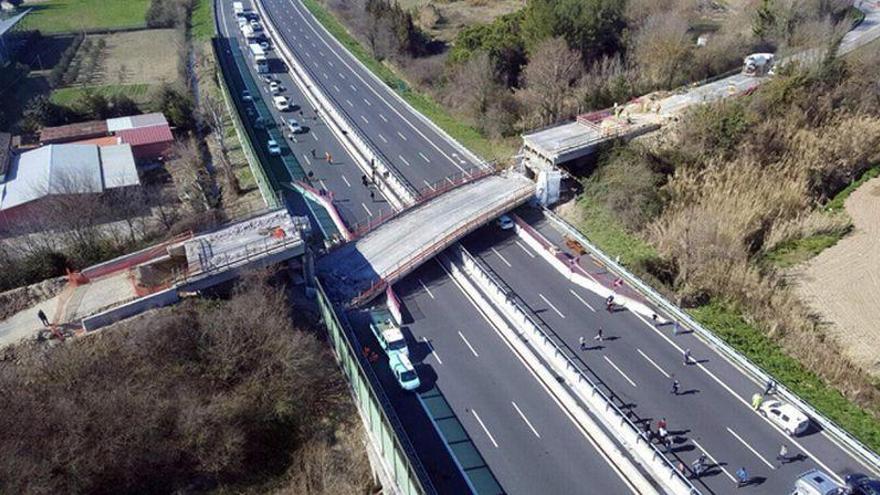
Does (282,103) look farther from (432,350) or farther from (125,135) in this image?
(432,350)

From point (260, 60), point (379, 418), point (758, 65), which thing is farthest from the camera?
point (260, 60)

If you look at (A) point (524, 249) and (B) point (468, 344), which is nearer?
(B) point (468, 344)

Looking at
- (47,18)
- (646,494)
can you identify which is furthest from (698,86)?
(47,18)

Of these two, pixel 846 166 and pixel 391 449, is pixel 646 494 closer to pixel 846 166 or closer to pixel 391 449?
pixel 391 449

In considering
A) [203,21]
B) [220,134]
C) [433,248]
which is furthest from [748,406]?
[203,21]

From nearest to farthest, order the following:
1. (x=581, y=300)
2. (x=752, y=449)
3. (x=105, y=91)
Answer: (x=752, y=449) → (x=581, y=300) → (x=105, y=91)

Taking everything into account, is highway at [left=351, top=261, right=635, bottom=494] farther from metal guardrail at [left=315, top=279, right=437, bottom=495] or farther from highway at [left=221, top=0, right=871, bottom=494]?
metal guardrail at [left=315, top=279, right=437, bottom=495]

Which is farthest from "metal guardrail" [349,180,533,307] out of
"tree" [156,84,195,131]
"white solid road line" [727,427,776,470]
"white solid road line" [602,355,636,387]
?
"tree" [156,84,195,131]

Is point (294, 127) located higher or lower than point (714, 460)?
higher
